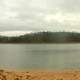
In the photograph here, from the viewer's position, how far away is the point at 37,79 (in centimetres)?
1598

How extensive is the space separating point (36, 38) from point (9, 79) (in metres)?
172

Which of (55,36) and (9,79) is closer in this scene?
(9,79)

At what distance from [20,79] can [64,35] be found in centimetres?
17992

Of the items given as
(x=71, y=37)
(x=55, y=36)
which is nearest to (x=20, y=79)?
(x=71, y=37)

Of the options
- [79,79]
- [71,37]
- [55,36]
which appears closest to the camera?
[79,79]

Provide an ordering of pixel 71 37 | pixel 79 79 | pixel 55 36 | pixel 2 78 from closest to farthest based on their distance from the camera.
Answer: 1. pixel 2 78
2. pixel 79 79
3. pixel 71 37
4. pixel 55 36

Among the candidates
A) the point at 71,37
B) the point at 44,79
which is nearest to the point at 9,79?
the point at 44,79

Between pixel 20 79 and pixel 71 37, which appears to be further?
pixel 71 37

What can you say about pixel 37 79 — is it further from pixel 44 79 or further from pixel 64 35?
pixel 64 35

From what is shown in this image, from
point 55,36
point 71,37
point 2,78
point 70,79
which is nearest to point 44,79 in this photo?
point 70,79

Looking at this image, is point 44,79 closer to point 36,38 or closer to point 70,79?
point 70,79

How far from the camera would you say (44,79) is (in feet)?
52.9

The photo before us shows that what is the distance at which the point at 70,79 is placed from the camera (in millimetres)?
15711

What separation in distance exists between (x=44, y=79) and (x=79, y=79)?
2236 mm
